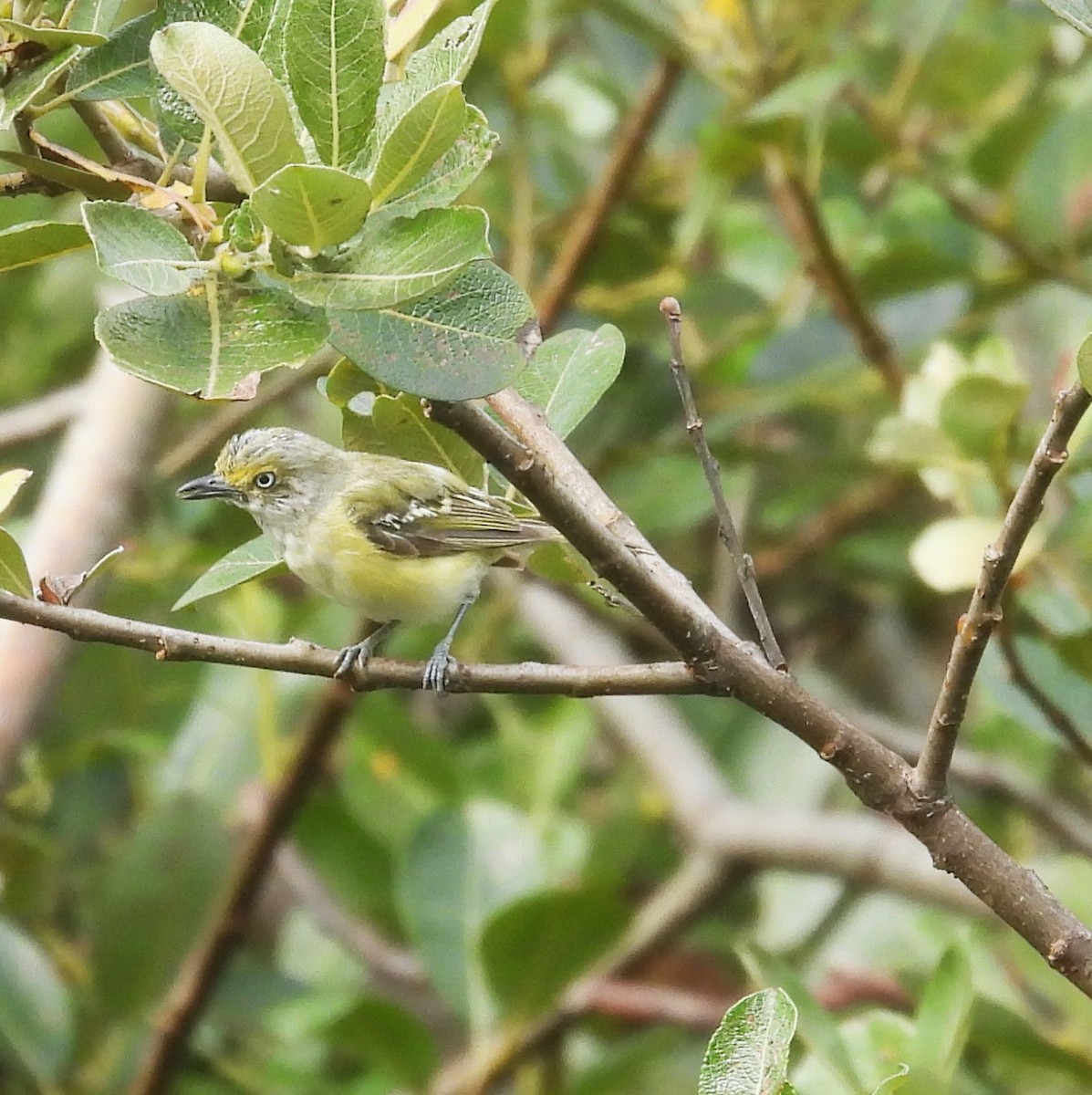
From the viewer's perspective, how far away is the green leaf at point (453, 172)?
3.47 ft

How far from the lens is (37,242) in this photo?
1.08 metres

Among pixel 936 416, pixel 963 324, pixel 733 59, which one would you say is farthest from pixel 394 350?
pixel 963 324

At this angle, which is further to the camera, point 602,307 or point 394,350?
point 602,307

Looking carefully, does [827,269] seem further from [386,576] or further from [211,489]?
[211,489]

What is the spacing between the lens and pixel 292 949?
3369 mm

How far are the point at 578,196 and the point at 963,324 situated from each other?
86cm

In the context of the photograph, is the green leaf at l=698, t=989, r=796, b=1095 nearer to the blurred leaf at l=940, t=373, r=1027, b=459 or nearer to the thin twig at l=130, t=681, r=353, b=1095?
the blurred leaf at l=940, t=373, r=1027, b=459

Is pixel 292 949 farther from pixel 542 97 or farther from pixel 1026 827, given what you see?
pixel 542 97

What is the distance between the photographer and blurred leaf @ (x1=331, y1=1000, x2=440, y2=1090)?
236 cm

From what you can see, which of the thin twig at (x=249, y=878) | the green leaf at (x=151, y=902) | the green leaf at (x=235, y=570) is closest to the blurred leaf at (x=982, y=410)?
the green leaf at (x=235, y=570)

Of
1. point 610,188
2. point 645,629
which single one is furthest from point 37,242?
point 645,629

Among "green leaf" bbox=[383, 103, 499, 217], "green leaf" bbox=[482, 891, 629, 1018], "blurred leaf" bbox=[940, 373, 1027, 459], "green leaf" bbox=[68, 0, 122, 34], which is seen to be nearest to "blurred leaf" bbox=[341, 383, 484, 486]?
"green leaf" bbox=[383, 103, 499, 217]

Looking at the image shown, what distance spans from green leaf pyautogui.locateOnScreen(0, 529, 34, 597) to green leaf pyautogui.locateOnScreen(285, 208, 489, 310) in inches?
11.8

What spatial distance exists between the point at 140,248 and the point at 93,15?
223 millimetres
